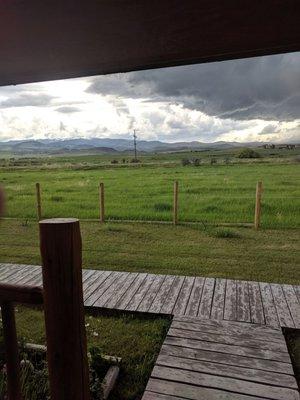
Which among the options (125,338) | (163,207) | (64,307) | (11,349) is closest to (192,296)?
(125,338)

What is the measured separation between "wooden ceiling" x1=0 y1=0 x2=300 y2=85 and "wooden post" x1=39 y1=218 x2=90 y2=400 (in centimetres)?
86

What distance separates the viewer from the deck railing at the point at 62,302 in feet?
4.59

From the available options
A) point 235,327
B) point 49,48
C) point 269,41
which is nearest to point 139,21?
point 49,48

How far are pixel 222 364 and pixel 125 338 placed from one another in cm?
132

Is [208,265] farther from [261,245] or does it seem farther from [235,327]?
[235,327]

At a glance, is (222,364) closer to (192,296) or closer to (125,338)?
(125,338)

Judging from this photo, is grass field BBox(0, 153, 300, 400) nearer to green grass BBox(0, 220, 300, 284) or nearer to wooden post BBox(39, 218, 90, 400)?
green grass BBox(0, 220, 300, 284)

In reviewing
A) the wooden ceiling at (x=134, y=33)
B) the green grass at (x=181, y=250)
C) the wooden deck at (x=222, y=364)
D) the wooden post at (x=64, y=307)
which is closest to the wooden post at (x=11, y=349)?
the wooden post at (x=64, y=307)

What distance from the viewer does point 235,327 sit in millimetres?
4363

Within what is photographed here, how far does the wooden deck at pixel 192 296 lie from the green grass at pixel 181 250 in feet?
2.04

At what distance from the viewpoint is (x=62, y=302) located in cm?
146

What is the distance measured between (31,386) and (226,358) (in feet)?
6.39

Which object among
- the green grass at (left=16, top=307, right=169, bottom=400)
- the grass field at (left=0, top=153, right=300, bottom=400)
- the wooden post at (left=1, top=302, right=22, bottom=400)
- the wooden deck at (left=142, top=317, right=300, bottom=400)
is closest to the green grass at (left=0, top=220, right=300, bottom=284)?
the grass field at (left=0, top=153, right=300, bottom=400)

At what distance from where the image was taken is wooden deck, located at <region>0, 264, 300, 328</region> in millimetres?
4777
